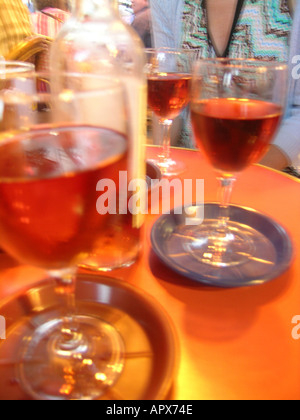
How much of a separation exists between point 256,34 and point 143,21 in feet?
7.38

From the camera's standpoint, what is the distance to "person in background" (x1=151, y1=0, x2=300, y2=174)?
1.27 m

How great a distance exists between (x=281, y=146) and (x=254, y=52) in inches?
14.7

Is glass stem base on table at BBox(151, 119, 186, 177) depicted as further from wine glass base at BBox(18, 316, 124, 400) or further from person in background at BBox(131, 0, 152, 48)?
person in background at BBox(131, 0, 152, 48)

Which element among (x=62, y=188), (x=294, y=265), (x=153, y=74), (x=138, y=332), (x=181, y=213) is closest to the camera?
(x=62, y=188)

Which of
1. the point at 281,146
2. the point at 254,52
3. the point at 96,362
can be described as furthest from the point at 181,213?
the point at 254,52

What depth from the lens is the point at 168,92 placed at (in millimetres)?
717

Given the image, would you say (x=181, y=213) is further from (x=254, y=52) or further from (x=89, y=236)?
(x=254, y=52)

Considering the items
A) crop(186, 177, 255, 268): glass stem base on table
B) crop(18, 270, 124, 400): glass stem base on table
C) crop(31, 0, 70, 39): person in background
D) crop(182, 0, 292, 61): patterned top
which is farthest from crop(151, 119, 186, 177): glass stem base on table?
crop(31, 0, 70, 39): person in background

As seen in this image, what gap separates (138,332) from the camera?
0.38m

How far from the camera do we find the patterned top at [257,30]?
4.17ft

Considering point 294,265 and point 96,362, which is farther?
point 294,265

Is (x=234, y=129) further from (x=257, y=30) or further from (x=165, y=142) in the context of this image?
(x=257, y=30)

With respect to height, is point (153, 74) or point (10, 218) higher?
point (153, 74)

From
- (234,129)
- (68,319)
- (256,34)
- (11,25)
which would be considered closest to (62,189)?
(68,319)
